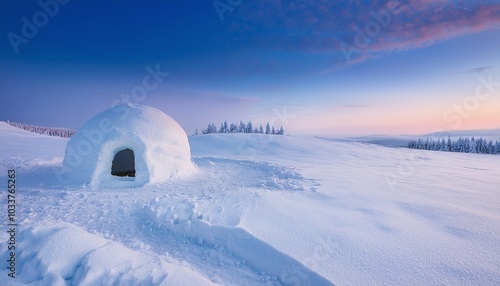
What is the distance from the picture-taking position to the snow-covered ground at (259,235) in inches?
124

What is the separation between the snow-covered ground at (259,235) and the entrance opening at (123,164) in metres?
3.53

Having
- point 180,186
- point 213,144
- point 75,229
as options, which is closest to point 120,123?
point 180,186

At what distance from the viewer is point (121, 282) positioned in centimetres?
298

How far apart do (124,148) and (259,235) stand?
21.0ft

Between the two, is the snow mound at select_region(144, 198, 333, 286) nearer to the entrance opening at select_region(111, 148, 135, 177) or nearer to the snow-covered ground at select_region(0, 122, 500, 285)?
the snow-covered ground at select_region(0, 122, 500, 285)

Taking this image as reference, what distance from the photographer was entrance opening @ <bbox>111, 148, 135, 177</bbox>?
35.9ft

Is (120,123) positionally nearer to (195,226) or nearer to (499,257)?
(195,226)

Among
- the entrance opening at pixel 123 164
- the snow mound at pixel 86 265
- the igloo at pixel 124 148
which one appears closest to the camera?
the snow mound at pixel 86 265

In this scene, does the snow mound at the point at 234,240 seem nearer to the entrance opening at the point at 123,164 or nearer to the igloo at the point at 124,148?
the igloo at the point at 124,148

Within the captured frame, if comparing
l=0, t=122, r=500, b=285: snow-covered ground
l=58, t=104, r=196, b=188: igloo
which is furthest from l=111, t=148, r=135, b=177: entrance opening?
l=0, t=122, r=500, b=285: snow-covered ground

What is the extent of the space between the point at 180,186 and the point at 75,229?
3.75 meters

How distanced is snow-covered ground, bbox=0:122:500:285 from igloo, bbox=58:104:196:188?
2.18 feet

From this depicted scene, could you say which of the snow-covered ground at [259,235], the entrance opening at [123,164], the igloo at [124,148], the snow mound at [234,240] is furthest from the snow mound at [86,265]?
the entrance opening at [123,164]

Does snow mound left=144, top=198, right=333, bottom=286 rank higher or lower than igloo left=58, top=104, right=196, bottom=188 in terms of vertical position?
lower
